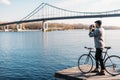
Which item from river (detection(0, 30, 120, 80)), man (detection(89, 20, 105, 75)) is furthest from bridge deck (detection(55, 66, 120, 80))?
river (detection(0, 30, 120, 80))

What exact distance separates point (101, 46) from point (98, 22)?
0.96 meters

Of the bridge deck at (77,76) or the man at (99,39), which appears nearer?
the bridge deck at (77,76)

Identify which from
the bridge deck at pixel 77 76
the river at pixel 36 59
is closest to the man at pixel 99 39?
the bridge deck at pixel 77 76

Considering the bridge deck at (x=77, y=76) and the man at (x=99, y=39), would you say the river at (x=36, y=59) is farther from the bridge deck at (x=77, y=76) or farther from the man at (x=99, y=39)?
the man at (x=99, y=39)

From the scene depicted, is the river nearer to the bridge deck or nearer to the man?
the bridge deck

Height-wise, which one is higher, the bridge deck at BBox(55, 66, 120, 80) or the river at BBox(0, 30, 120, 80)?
the bridge deck at BBox(55, 66, 120, 80)

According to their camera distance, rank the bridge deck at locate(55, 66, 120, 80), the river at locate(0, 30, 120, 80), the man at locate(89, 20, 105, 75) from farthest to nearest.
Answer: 1. the river at locate(0, 30, 120, 80)
2. the man at locate(89, 20, 105, 75)
3. the bridge deck at locate(55, 66, 120, 80)

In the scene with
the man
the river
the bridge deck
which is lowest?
the river

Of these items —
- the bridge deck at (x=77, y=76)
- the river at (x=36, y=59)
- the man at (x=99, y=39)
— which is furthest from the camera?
the river at (x=36, y=59)

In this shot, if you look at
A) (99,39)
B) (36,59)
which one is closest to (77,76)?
(99,39)

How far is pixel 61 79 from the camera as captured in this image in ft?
29.0

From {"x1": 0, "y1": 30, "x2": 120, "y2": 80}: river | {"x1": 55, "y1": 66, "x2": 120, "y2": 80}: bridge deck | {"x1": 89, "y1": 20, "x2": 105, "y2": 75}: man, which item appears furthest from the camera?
{"x1": 0, "y1": 30, "x2": 120, "y2": 80}: river

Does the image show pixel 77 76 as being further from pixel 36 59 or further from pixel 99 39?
pixel 36 59

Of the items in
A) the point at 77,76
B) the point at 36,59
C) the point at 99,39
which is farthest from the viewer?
the point at 36,59
